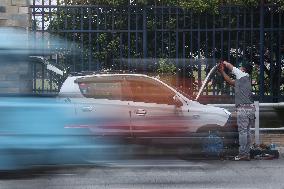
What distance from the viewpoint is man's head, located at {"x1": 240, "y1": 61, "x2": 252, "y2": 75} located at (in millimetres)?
12741

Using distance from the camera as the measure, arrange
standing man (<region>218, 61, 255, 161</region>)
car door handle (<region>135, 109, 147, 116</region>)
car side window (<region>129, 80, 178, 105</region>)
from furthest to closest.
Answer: standing man (<region>218, 61, 255, 161</region>)
car side window (<region>129, 80, 178, 105</region>)
car door handle (<region>135, 109, 147, 116</region>)

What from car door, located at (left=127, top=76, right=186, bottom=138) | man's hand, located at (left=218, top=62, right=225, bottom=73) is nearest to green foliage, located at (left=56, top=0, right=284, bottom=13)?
man's hand, located at (left=218, top=62, right=225, bottom=73)

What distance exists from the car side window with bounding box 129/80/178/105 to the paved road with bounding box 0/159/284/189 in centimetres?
142

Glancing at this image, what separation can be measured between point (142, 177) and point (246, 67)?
5338 millimetres

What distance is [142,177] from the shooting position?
27.4ft

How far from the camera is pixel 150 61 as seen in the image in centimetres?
1392

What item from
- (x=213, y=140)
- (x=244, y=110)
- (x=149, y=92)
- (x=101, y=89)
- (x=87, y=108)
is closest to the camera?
(x=87, y=108)

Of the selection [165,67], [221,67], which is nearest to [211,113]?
[221,67]

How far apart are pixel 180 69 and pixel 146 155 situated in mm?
7808

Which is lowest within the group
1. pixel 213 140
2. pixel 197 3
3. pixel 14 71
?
pixel 213 140

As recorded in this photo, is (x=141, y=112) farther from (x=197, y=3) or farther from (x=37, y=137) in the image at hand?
(x=197, y=3)

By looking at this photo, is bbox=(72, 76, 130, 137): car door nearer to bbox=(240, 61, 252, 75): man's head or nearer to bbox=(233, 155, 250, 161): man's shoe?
bbox=(233, 155, 250, 161): man's shoe

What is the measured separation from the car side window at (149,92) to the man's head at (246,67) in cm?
163

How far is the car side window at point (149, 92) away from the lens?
34.4 feet
